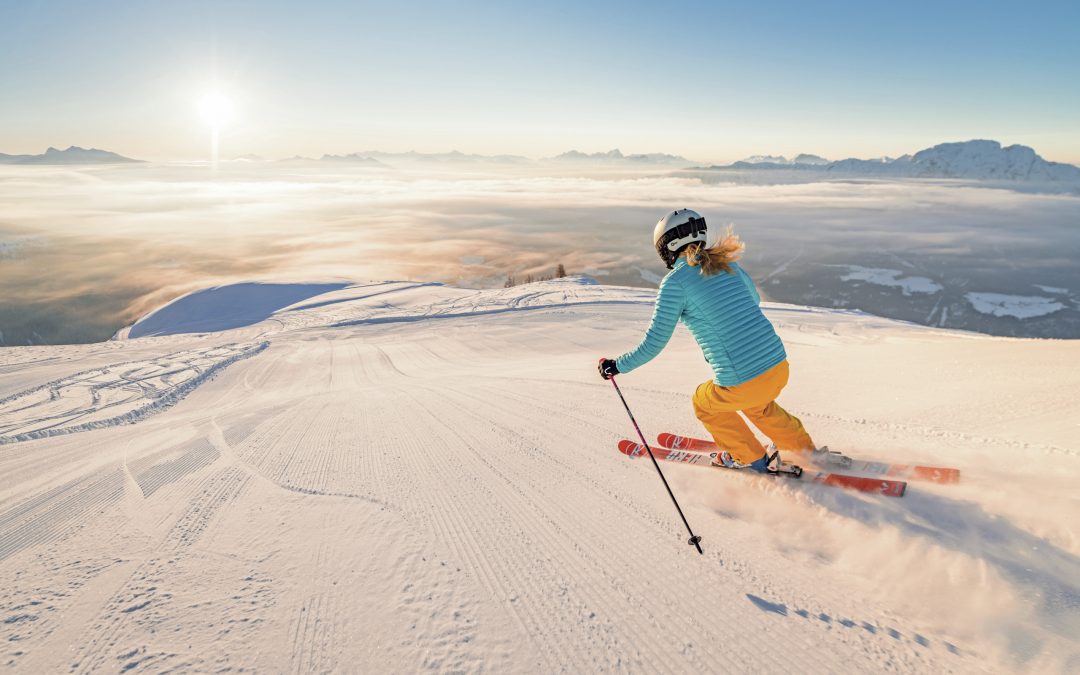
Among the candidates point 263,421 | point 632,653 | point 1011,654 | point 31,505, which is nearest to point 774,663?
point 632,653

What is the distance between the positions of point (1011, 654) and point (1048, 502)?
5.11 ft

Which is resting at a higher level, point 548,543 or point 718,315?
point 718,315

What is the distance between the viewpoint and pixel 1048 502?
3.23m

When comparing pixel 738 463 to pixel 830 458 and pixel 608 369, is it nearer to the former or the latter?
pixel 830 458

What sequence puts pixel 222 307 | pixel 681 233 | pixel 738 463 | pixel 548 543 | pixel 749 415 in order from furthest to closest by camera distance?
1. pixel 222 307
2. pixel 738 463
3. pixel 749 415
4. pixel 681 233
5. pixel 548 543

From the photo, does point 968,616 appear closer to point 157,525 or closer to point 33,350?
point 157,525

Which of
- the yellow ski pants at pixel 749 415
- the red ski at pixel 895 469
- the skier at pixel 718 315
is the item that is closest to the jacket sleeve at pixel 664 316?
the skier at pixel 718 315

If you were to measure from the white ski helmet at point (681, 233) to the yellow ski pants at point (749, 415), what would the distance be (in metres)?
1.11

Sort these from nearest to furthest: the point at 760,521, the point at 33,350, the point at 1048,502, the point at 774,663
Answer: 1. the point at 774,663
2. the point at 1048,502
3. the point at 760,521
4. the point at 33,350

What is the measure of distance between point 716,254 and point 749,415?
1415 millimetres

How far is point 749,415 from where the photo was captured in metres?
4.16

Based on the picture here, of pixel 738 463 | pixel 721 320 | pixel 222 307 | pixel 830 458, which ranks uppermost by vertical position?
pixel 721 320

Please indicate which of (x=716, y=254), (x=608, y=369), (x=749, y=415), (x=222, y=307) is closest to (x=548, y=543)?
(x=608, y=369)

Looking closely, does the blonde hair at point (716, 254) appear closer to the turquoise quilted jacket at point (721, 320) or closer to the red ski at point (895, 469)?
the turquoise quilted jacket at point (721, 320)
